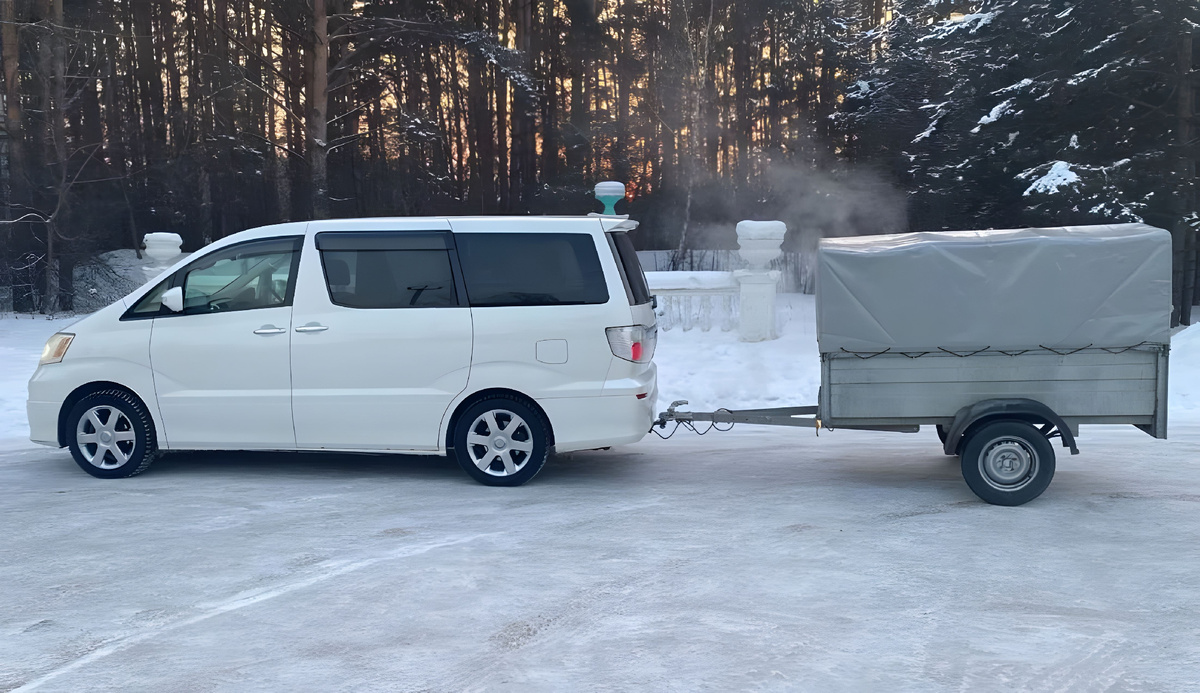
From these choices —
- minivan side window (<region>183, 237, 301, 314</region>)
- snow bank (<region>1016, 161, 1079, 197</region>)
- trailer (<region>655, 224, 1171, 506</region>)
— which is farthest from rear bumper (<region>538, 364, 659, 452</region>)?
snow bank (<region>1016, 161, 1079, 197</region>)

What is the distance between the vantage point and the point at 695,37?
94.3 ft

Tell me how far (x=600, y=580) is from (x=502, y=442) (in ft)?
8.28

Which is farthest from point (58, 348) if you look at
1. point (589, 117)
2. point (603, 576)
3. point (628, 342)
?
point (589, 117)

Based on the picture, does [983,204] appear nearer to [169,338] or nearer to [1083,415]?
[1083,415]

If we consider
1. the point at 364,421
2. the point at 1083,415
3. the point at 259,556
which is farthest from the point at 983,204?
the point at 259,556

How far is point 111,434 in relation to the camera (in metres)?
8.30

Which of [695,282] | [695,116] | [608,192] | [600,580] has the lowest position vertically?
[600,580]

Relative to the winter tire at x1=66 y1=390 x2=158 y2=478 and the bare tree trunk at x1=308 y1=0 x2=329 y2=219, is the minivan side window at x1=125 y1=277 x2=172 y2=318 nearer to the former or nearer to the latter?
the winter tire at x1=66 y1=390 x2=158 y2=478

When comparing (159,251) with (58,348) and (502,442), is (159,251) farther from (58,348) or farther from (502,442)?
(502,442)

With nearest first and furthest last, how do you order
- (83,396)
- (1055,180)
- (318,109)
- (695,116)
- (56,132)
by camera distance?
(83,396) → (1055,180) → (318,109) → (56,132) → (695,116)

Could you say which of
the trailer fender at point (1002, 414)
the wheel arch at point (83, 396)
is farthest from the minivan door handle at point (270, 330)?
the trailer fender at point (1002, 414)

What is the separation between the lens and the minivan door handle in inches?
318

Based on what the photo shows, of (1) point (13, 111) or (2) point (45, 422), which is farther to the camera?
(1) point (13, 111)

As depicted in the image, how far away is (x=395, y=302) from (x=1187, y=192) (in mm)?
17808
